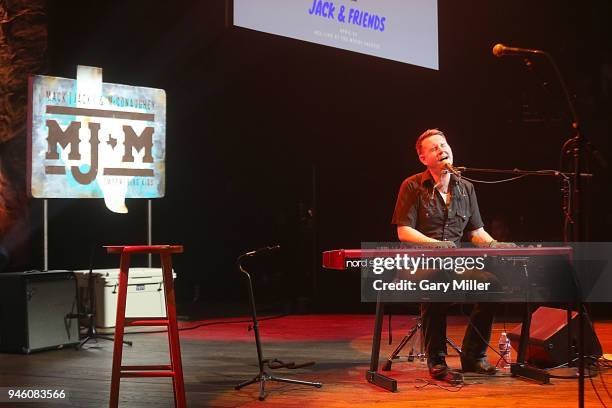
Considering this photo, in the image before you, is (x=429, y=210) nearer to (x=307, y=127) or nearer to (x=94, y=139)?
(x=94, y=139)

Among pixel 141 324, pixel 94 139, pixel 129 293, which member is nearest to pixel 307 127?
pixel 94 139

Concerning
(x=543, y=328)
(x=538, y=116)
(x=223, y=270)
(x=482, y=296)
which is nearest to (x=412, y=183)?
(x=482, y=296)

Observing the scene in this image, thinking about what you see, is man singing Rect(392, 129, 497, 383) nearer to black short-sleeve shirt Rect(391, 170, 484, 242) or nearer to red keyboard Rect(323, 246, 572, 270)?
black short-sleeve shirt Rect(391, 170, 484, 242)

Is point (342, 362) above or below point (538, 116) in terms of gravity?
below

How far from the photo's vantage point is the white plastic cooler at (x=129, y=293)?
6.63 metres

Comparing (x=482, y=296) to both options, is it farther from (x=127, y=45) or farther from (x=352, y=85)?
(x=127, y=45)

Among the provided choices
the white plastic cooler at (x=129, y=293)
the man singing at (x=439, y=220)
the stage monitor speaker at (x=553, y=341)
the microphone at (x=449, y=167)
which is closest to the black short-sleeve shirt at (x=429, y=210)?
the man singing at (x=439, y=220)

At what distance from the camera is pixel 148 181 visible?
7.19m

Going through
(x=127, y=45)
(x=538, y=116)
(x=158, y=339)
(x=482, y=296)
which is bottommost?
(x=158, y=339)

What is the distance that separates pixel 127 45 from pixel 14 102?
1552 mm

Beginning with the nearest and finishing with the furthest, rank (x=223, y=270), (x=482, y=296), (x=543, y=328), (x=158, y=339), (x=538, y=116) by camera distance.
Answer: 1. (x=482, y=296)
2. (x=543, y=328)
3. (x=158, y=339)
4. (x=538, y=116)
5. (x=223, y=270)

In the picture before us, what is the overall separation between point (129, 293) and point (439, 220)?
3.44 metres

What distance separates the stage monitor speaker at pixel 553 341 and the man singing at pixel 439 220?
38 cm

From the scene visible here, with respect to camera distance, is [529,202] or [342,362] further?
[529,202]
